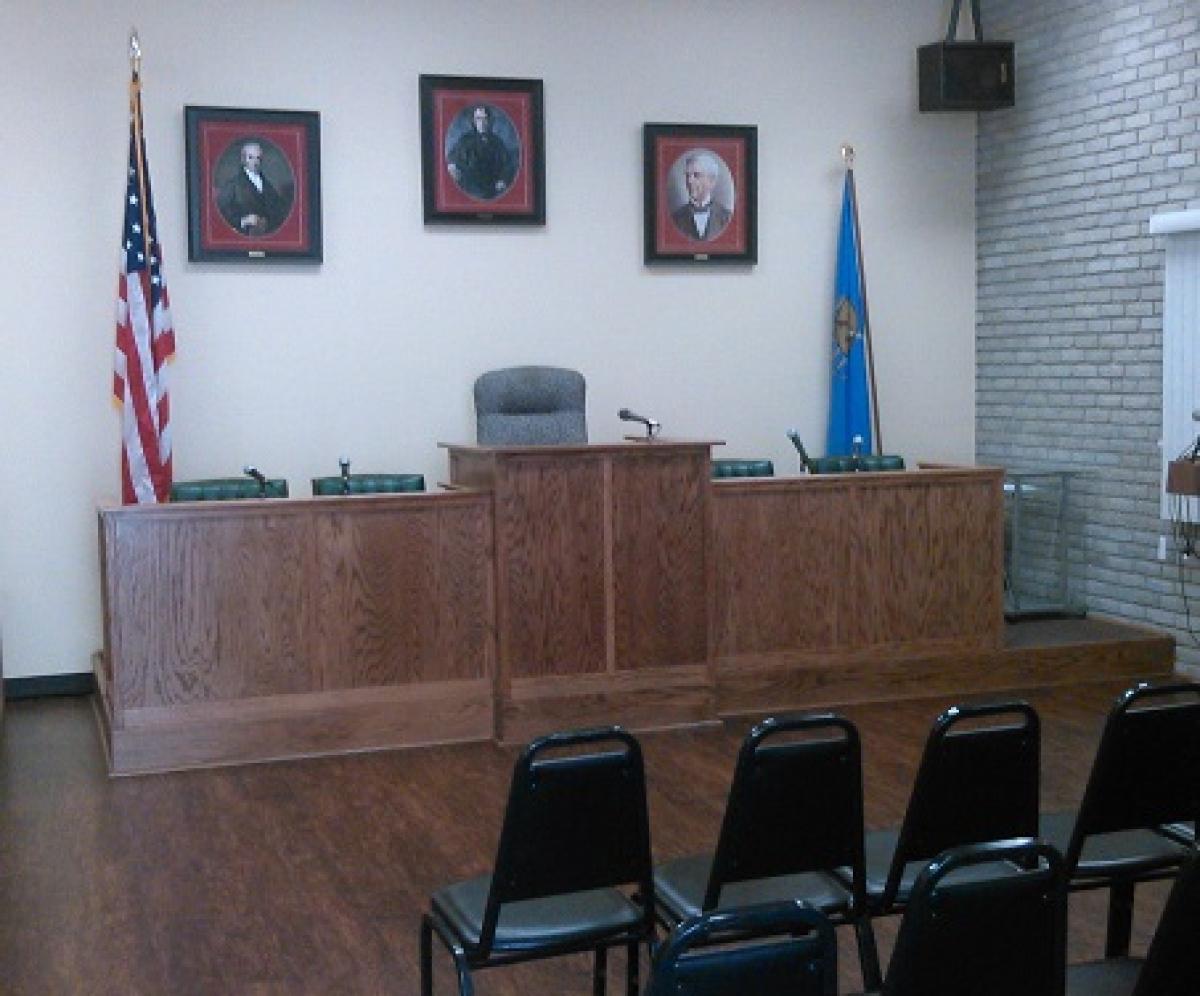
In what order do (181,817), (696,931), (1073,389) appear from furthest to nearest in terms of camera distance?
(1073,389)
(181,817)
(696,931)

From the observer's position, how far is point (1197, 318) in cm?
725

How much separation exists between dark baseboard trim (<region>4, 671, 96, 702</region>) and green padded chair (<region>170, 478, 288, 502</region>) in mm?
1249

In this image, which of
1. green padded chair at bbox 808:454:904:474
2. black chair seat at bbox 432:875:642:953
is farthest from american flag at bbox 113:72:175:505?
black chair seat at bbox 432:875:642:953

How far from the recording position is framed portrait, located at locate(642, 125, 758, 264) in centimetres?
838

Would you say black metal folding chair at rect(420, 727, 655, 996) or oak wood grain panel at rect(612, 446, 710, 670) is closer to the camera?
black metal folding chair at rect(420, 727, 655, 996)

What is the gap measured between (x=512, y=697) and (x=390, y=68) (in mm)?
3362

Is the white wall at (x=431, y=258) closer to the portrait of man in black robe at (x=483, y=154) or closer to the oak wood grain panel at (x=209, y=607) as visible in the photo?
the portrait of man in black robe at (x=483, y=154)

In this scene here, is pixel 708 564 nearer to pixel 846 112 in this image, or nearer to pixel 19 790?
pixel 19 790

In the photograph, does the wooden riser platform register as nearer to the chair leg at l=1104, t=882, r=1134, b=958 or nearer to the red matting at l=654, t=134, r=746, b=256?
the red matting at l=654, t=134, r=746, b=256

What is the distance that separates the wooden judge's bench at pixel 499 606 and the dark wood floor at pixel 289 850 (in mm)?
175

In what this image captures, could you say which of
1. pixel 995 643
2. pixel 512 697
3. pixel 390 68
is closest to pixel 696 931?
pixel 512 697

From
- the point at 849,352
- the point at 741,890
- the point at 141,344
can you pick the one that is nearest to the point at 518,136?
the point at 849,352

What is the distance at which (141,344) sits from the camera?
6730 mm

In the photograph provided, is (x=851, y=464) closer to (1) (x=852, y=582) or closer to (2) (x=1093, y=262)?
(1) (x=852, y=582)
